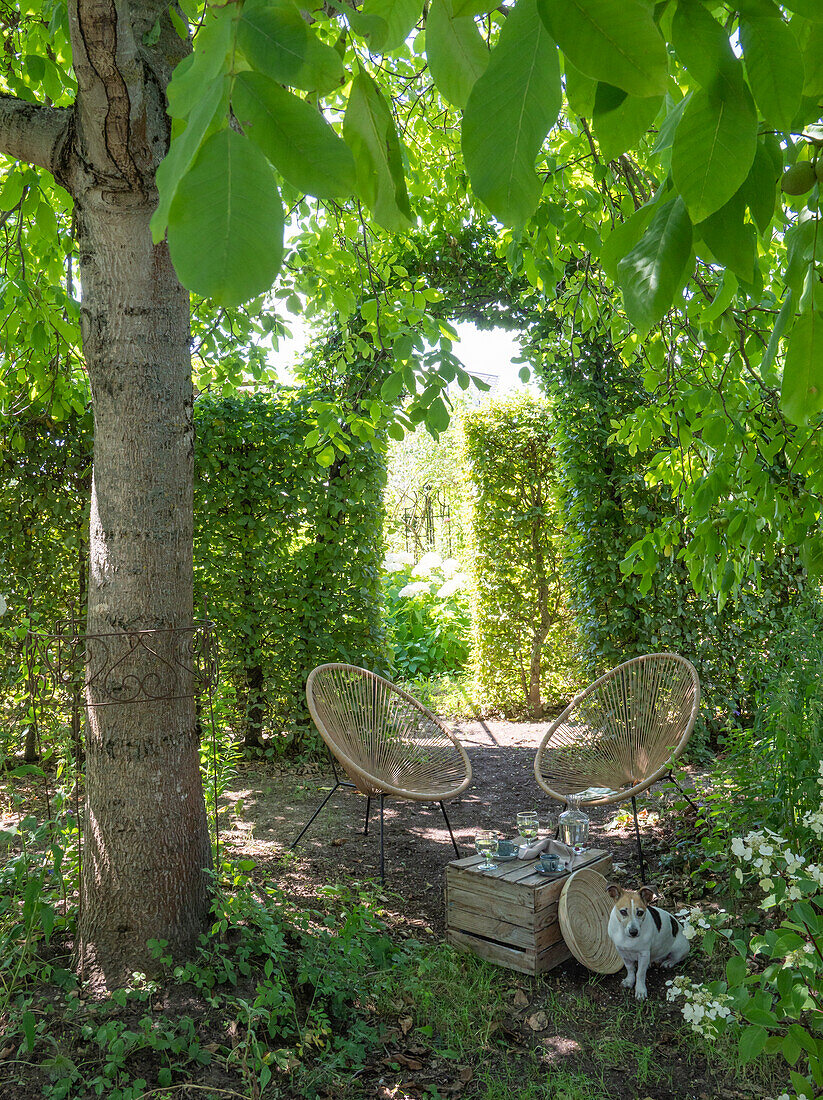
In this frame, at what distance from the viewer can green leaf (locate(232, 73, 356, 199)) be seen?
433mm

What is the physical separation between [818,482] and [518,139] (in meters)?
1.88

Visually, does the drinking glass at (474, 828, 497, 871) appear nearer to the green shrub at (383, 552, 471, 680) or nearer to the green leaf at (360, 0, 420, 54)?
the green leaf at (360, 0, 420, 54)

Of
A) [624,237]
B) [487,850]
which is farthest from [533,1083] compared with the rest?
[624,237]

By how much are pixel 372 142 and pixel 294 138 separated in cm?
16

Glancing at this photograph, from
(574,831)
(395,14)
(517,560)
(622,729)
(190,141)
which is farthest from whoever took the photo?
(517,560)

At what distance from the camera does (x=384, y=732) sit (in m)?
4.29

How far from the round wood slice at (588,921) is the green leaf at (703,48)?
2748 millimetres

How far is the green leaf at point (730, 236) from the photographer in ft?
1.57

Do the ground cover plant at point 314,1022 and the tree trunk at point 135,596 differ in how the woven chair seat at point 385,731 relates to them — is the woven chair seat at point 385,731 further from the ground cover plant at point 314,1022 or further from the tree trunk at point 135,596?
the tree trunk at point 135,596

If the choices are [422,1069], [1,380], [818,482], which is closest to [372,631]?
[1,380]

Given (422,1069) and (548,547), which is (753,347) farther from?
(548,547)

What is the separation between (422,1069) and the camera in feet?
7.18

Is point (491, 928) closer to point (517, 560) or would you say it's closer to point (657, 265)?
point (657, 265)

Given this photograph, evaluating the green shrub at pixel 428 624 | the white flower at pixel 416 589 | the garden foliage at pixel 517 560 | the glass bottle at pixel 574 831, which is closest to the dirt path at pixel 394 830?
the glass bottle at pixel 574 831
